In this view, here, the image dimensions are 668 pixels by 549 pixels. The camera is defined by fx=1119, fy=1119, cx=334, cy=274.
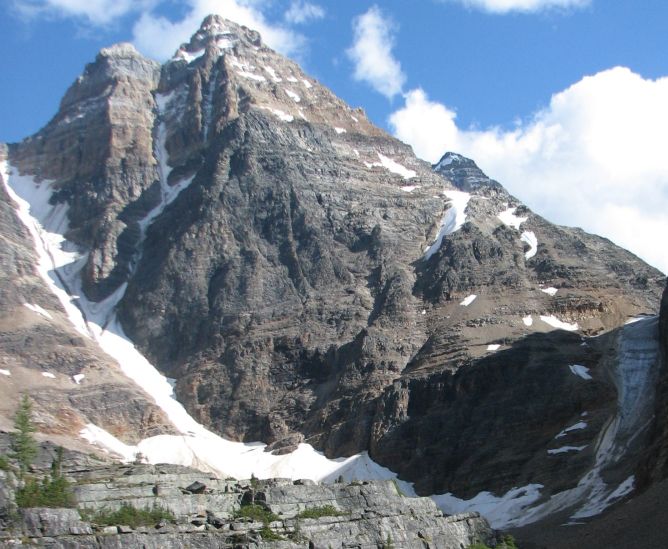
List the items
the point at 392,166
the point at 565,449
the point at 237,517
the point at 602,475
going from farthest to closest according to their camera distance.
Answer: the point at 392,166 < the point at 565,449 < the point at 602,475 < the point at 237,517

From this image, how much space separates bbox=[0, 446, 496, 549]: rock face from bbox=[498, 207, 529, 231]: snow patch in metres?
99.6

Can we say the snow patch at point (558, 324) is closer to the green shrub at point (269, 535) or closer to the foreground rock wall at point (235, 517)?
the foreground rock wall at point (235, 517)

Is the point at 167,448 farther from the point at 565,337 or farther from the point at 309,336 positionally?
the point at 565,337

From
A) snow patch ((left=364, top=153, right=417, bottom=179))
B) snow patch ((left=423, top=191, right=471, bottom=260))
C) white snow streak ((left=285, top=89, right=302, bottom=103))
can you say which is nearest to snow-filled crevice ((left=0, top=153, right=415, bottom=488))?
white snow streak ((left=285, top=89, right=302, bottom=103))

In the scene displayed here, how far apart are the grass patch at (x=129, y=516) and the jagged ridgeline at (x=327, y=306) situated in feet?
153

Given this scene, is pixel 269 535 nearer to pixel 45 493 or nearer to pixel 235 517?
pixel 235 517

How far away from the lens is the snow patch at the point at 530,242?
15443 cm

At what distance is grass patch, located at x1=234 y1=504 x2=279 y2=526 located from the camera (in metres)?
58.3

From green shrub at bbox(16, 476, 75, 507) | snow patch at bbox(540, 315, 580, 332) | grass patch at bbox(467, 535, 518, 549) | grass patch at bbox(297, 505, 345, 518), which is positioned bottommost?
grass patch at bbox(467, 535, 518, 549)

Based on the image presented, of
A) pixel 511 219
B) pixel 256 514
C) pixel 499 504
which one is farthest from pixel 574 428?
pixel 511 219

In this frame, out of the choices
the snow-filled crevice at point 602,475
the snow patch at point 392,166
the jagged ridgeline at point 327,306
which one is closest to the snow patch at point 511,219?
the jagged ridgeline at point 327,306

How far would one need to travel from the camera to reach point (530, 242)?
6270 inches

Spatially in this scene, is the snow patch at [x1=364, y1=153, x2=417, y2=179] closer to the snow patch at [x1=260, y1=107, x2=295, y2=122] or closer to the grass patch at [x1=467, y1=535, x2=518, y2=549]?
the snow patch at [x1=260, y1=107, x2=295, y2=122]

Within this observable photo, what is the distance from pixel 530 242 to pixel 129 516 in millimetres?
112225
